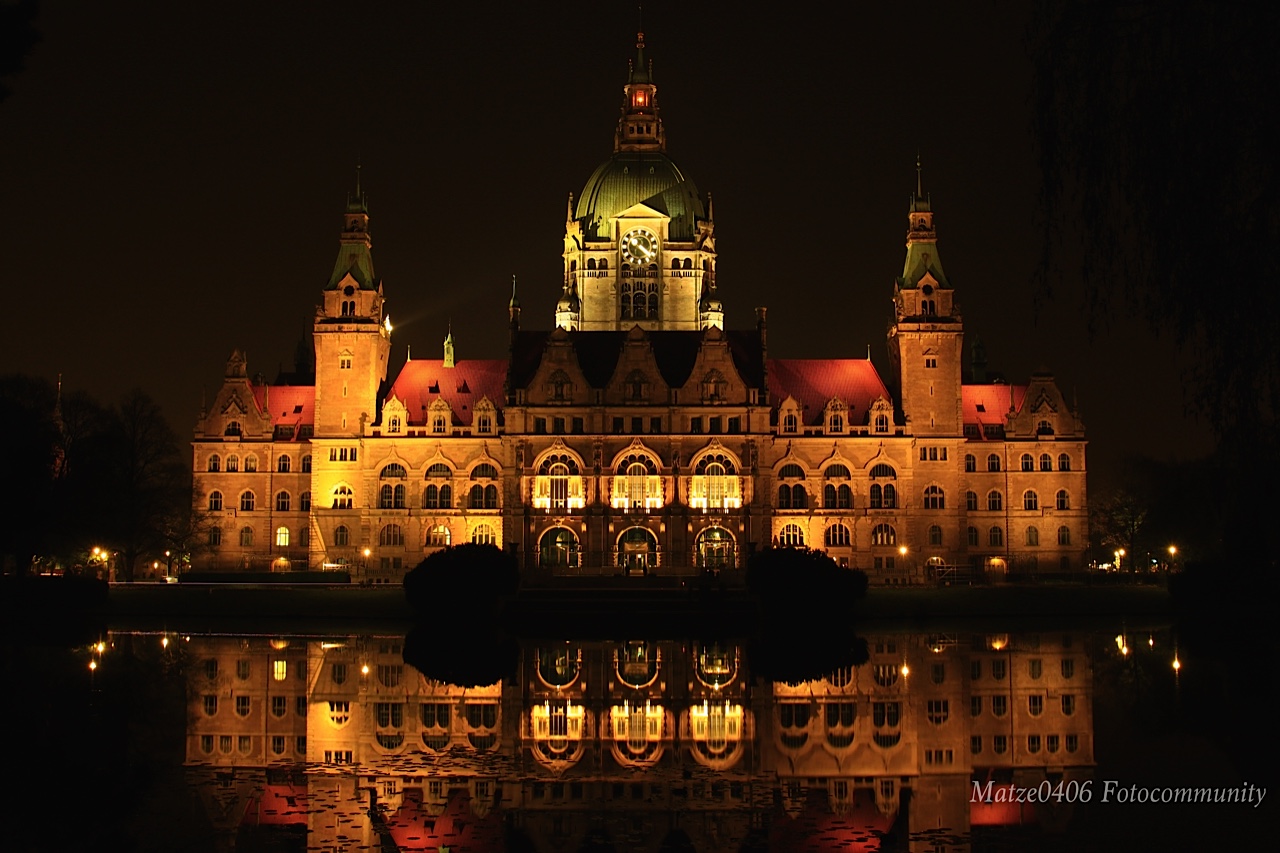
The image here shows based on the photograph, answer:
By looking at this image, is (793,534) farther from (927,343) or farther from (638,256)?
(638,256)

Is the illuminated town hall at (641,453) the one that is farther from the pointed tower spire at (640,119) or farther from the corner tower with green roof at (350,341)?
the pointed tower spire at (640,119)

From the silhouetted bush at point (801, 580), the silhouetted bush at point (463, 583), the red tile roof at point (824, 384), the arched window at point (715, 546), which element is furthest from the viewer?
the red tile roof at point (824, 384)

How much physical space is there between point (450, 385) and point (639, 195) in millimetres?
30515

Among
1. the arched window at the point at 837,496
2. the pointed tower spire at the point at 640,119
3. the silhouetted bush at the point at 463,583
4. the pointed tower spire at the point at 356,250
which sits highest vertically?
the pointed tower spire at the point at 640,119

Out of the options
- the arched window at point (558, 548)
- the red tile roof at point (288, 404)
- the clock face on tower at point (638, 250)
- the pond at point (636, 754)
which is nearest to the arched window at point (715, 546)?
the arched window at point (558, 548)

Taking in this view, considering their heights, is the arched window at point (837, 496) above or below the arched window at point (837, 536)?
above

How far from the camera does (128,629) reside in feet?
226

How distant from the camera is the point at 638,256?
128000 millimetres

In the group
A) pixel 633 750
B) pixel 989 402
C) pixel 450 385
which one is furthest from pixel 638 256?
pixel 633 750

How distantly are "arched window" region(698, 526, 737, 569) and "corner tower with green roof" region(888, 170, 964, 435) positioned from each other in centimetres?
1491

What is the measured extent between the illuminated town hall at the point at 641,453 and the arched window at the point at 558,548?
0.46ft

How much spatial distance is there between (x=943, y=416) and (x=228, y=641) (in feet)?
180

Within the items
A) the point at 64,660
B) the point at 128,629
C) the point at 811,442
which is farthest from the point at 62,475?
the point at 811,442

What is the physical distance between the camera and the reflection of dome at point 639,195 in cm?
12850
